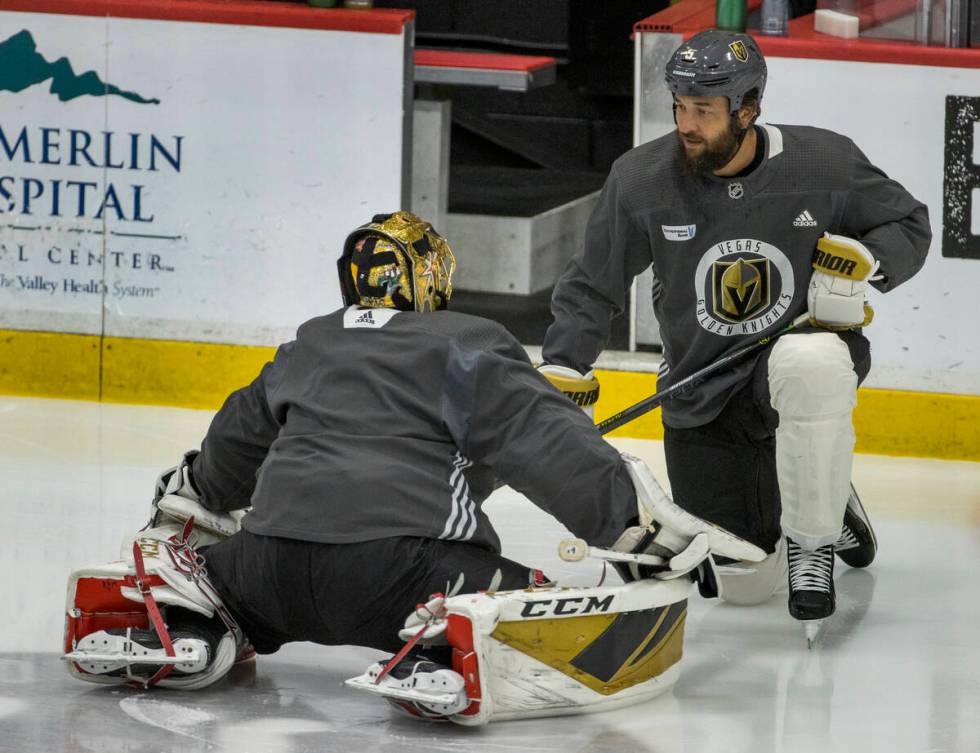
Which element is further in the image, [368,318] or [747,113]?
[747,113]

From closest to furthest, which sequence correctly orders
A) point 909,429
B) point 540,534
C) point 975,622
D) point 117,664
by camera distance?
point 117,664, point 975,622, point 540,534, point 909,429

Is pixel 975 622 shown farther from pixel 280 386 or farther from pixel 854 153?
pixel 280 386

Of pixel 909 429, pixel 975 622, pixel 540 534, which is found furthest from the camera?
pixel 909 429

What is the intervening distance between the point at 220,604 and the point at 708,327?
1182mm

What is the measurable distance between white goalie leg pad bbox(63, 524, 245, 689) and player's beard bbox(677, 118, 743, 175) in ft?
4.09

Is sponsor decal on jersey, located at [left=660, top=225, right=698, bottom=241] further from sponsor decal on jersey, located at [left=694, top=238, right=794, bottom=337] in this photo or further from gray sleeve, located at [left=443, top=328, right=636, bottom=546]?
gray sleeve, located at [left=443, top=328, right=636, bottom=546]

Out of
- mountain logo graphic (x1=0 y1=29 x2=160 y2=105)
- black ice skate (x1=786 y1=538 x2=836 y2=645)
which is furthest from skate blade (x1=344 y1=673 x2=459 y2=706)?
mountain logo graphic (x1=0 y1=29 x2=160 y2=105)

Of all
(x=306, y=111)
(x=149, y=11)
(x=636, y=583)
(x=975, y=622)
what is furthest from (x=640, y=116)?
(x=636, y=583)

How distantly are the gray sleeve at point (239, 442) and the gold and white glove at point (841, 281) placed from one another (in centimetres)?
102

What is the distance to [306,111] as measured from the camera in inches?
209

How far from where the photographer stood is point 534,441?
3.02 m

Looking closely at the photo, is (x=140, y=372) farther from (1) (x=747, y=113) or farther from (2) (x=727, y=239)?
(1) (x=747, y=113)

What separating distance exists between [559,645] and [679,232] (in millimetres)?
1060

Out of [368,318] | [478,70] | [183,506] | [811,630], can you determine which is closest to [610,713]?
[811,630]
